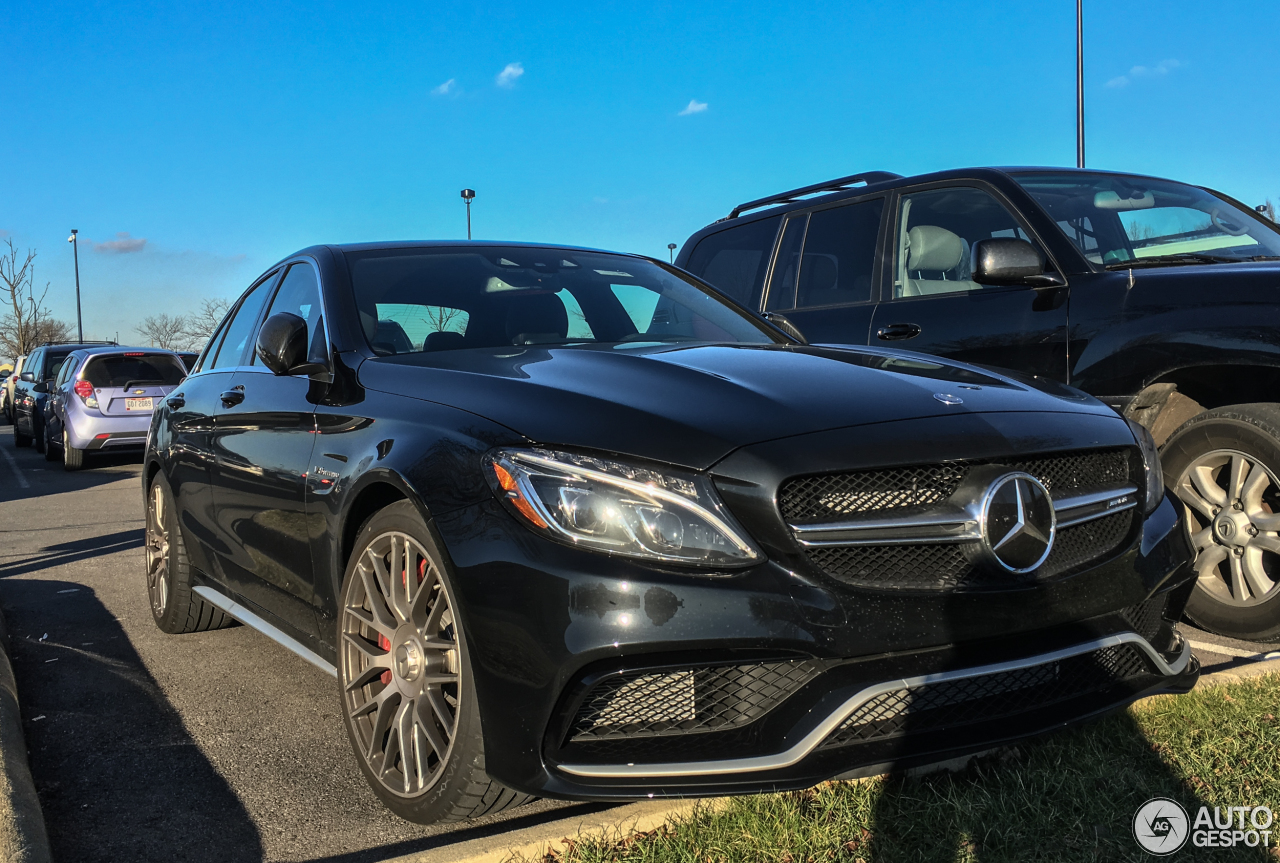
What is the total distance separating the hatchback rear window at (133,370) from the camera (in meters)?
14.7

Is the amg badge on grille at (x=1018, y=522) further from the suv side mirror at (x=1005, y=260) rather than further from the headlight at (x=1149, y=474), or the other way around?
the suv side mirror at (x=1005, y=260)

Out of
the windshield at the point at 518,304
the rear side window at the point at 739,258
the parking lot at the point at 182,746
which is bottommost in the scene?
the parking lot at the point at 182,746

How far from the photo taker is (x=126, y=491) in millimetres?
11875

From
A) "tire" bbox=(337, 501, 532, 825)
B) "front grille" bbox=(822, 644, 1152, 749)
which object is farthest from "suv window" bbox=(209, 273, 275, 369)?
"front grille" bbox=(822, 644, 1152, 749)

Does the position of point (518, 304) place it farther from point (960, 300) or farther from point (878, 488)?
point (960, 300)

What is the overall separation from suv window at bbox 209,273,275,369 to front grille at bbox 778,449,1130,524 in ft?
9.94

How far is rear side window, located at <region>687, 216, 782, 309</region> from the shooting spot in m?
6.39

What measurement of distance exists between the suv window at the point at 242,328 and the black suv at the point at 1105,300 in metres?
2.24

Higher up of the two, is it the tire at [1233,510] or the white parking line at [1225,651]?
the tire at [1233,510]

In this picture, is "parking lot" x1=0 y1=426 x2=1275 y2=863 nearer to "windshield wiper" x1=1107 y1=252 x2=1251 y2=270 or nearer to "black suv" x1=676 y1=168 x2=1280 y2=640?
"black suv" x1=676 y1=168 x2=1280 y2=640

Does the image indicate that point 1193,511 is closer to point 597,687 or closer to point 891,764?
point 891,764

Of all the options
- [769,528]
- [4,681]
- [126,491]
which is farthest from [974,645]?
[126,491]

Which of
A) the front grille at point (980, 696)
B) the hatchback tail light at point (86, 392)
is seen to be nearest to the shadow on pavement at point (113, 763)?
the front grille at point (980, 696)
